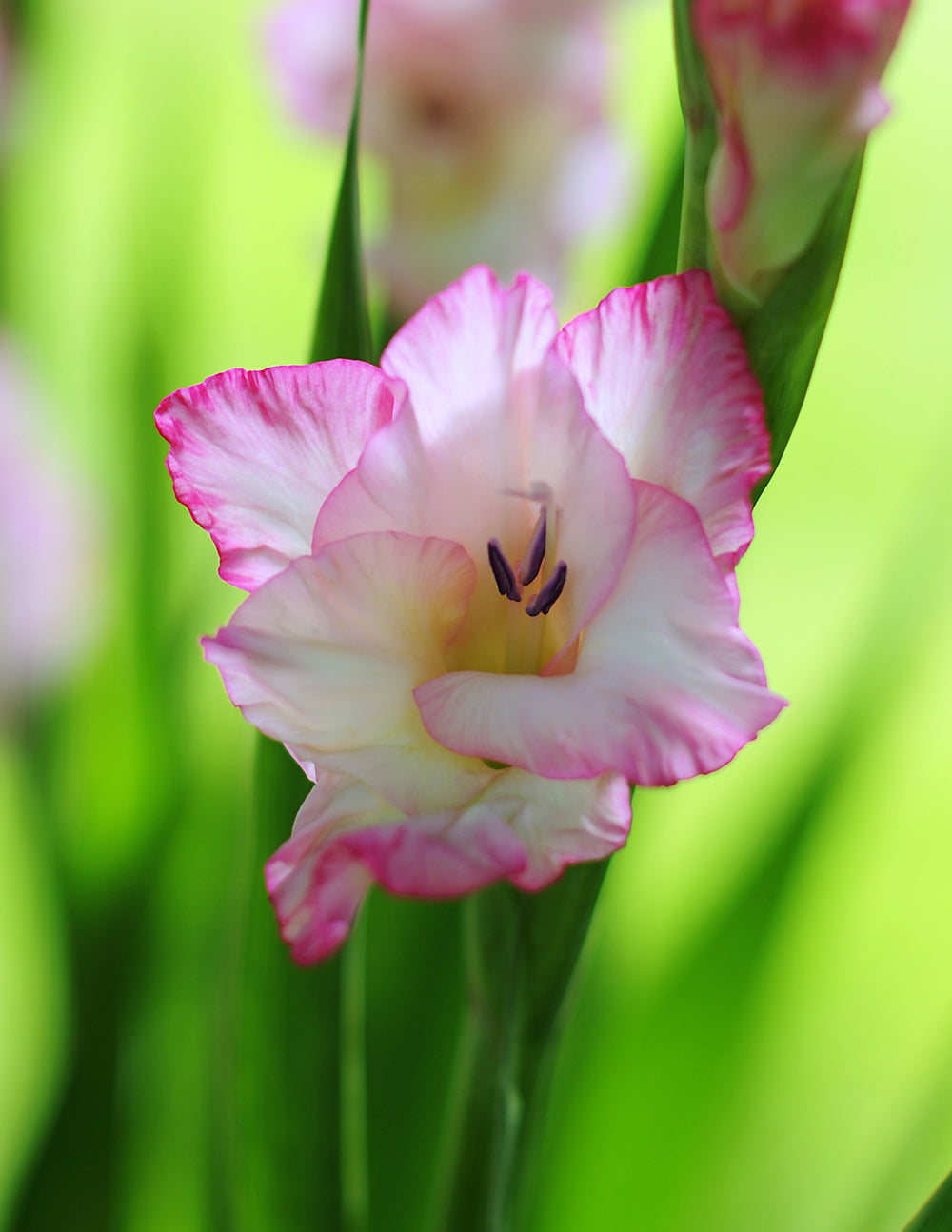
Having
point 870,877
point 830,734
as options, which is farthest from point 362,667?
point 870,877

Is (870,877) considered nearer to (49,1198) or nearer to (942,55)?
(49,1198)

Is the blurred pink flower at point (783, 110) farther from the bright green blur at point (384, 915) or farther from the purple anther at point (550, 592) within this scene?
the bright green blur at point (384, 915)

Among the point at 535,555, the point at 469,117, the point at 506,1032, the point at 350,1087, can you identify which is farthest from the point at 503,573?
the point at 469,117

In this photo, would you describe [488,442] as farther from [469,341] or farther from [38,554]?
[38,554]

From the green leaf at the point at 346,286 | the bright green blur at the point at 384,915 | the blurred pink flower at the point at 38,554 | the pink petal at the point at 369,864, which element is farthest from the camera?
the blurred pink flower at the point at 38,554

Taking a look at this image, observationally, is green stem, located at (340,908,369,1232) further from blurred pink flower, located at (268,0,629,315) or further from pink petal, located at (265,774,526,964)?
blurred pink flower, located at (268,0,629,315)

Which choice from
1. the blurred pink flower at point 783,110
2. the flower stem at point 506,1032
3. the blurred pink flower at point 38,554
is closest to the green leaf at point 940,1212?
the flower stem at point 506,1032
